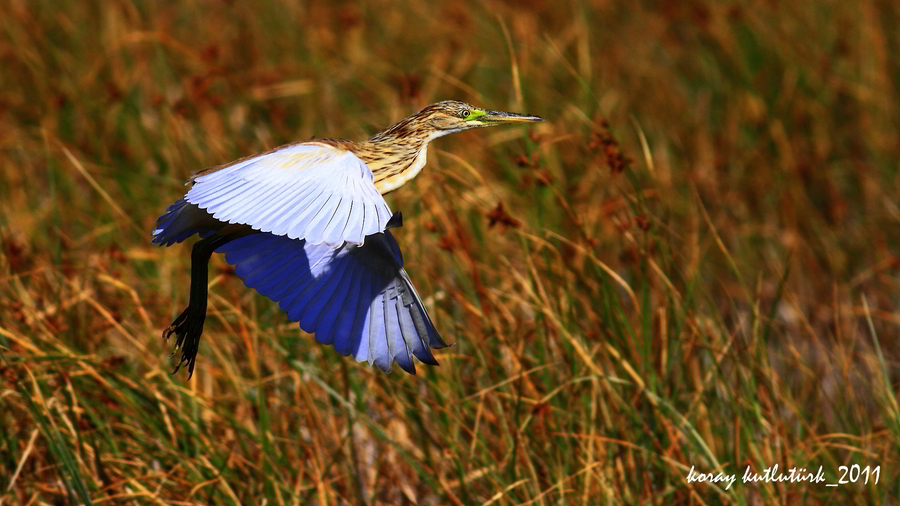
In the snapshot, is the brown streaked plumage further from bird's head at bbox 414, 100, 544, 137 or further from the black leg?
the black leg

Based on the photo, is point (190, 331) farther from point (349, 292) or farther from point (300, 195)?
point (300, 195)

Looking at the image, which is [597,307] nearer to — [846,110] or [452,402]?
[452,402]

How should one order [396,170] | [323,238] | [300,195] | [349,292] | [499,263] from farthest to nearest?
[499,263], [396,170], [349,292], [300,195], [323,238]

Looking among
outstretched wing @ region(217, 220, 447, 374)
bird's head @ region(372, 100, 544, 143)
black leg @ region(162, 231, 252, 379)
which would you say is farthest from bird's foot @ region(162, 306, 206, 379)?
bird's head @ region(372, 100, 544, 143)

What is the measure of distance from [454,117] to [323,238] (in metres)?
0.84

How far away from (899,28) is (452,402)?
349cm

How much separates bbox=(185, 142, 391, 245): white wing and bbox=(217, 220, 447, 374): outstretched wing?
0.14 metres

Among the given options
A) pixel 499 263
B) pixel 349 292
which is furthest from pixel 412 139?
pixel 499 263

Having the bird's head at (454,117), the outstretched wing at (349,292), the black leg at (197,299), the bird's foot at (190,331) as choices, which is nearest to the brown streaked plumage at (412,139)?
the bird's head at (454,117)

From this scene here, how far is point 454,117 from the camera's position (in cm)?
288

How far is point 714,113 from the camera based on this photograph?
567 cm

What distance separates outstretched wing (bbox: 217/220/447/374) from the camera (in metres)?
2.44

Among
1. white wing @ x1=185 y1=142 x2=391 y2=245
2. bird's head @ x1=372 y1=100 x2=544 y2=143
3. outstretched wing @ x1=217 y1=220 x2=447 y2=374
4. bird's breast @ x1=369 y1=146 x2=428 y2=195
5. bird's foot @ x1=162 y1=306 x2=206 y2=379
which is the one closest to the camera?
white wing @ x1=185 y1=142 x2=391 y2=245

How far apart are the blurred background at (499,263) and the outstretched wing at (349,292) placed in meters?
0.59
